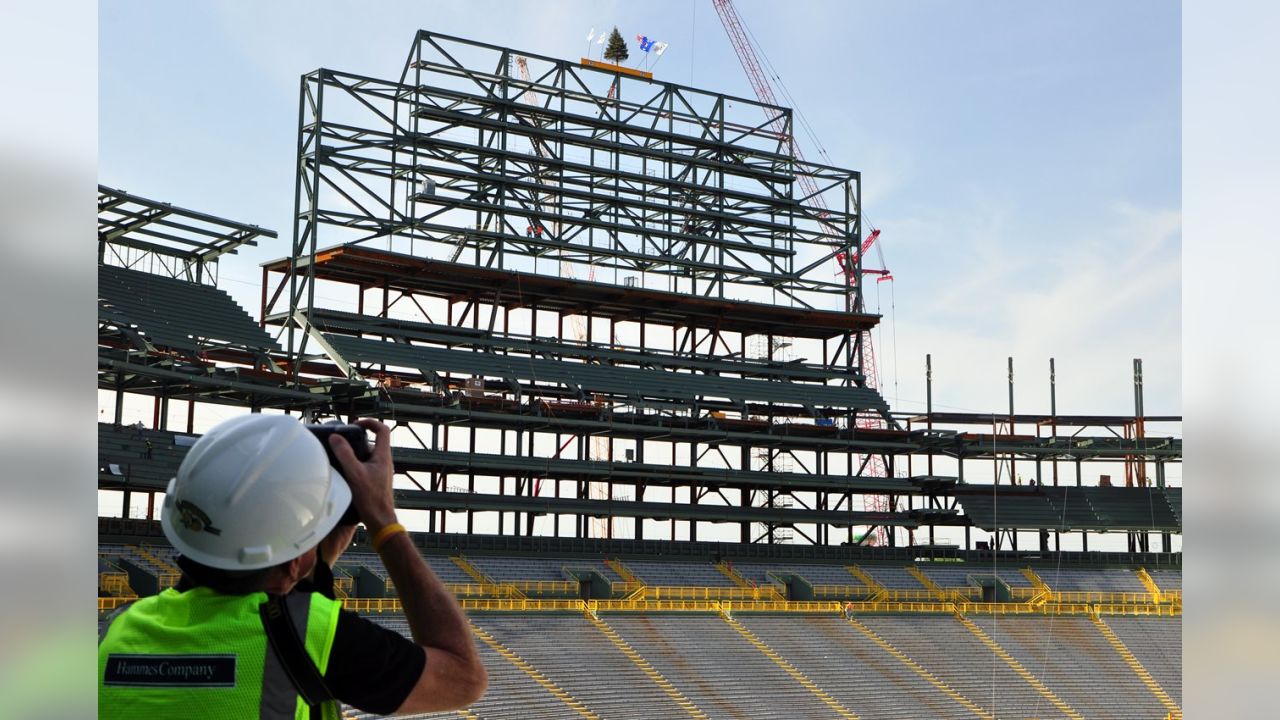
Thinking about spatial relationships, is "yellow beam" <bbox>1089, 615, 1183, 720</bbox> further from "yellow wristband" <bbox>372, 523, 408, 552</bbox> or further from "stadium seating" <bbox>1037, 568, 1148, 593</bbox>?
"yellow wristband" <bbox>372, 523, 408, 552</bbox>

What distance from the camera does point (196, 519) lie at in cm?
166

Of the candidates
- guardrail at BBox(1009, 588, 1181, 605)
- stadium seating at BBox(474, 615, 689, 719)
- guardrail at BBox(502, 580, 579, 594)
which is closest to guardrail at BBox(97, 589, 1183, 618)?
guardrail at BBox(1009, 588, 1181, 605)

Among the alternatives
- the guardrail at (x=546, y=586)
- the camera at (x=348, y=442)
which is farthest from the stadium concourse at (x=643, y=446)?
the camera at (x=348, y=442)

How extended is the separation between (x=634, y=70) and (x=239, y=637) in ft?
132

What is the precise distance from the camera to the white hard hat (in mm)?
1649

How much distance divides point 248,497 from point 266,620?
0.50 ft

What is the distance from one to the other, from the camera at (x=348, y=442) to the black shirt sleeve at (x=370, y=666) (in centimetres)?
19

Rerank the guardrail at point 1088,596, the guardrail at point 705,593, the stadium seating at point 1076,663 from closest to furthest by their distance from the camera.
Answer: the stadium seating at point 1076,663 → the guardrail at point 705,593 → the guardrail at point 1088,596

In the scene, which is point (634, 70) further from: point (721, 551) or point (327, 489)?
point (327, 489)

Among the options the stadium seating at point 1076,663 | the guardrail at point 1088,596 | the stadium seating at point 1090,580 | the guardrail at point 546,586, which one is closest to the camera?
the stadium seating at point 1076,663

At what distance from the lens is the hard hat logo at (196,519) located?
5.43ft

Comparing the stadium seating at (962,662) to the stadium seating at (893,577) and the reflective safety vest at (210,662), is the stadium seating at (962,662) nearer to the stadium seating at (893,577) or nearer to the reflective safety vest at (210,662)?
the stadium seating at (893,577)

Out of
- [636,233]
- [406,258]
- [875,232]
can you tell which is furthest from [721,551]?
[875,232]
